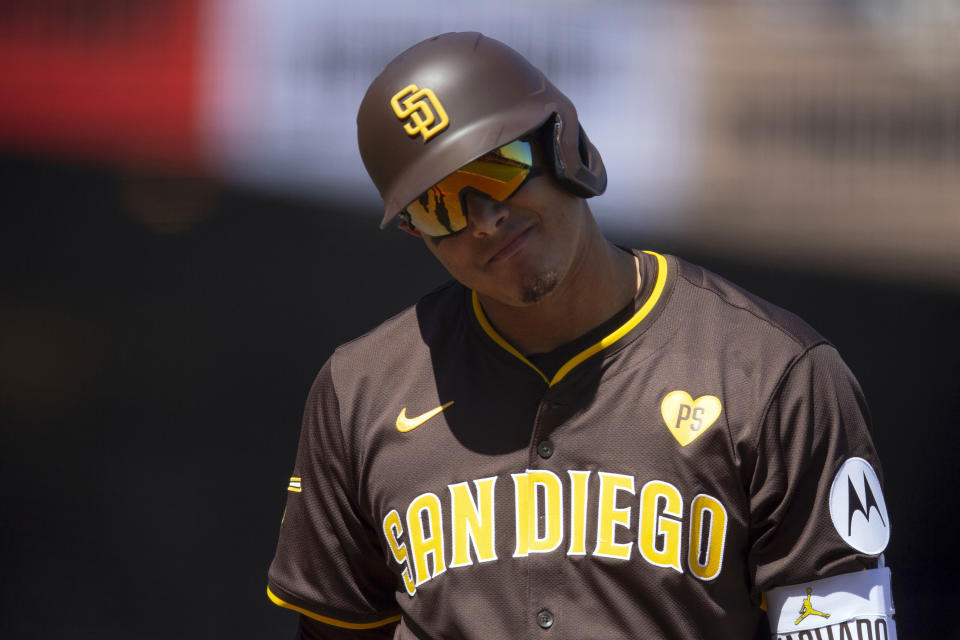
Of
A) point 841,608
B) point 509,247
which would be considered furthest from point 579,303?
point 841,608

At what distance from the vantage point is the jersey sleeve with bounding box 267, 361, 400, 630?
1931 millimetres

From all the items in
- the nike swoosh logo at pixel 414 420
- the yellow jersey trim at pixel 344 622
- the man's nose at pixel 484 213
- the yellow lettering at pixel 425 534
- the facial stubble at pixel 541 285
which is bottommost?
the yellow jersey trim at pixel 344 622

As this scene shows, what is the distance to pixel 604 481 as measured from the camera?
5.64 ft

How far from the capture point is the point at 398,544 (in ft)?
5.97

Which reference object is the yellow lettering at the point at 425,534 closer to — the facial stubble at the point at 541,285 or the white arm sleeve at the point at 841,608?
the facial stubble at the point at 541,285

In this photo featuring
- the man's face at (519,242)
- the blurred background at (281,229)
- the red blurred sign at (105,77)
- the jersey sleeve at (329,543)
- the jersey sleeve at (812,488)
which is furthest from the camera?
the red blurred sign at (105,77)

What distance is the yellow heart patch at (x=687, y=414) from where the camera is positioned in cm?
166

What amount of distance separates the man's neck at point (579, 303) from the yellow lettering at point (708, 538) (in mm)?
352

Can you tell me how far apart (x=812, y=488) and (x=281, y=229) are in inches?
92.0

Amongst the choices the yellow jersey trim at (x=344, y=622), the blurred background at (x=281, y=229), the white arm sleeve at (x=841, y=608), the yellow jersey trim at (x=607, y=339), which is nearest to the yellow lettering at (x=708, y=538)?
the white arm sleeve at (x=841, y=608)

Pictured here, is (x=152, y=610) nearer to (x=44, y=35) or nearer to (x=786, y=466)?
(x=44, y=35)

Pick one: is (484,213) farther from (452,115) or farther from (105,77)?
(105,77)

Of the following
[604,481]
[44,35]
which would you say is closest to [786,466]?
[604,481]

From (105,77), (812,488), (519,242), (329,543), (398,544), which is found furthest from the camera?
(105,77)
